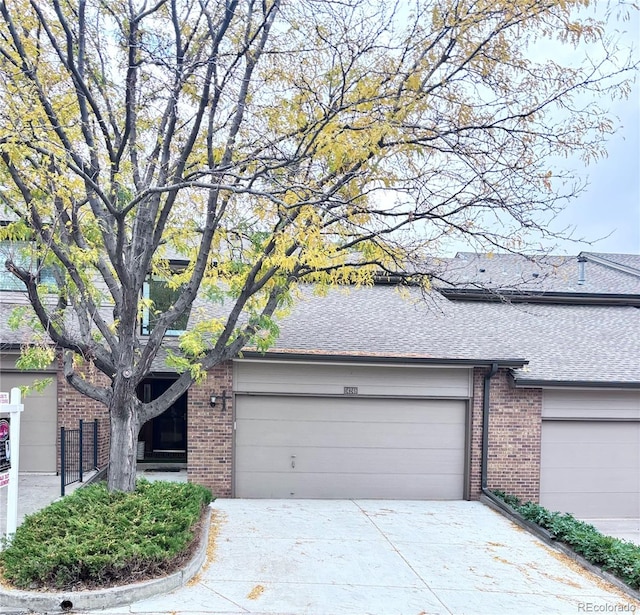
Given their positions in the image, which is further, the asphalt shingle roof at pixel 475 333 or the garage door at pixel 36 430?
the garage door at pixel 36 430

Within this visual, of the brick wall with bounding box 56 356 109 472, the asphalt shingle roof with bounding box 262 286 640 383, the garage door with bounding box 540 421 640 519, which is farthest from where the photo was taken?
the brick wall with bounding box 56 356 109 472

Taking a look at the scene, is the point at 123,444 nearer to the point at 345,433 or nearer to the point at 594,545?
the point at 345,433

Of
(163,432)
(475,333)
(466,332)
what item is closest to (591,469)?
(475,333)

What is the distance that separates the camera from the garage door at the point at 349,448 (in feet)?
32.7

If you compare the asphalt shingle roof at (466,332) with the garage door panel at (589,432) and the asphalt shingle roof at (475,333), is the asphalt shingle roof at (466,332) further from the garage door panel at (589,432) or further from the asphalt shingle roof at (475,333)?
the garage door panel at (589,432)

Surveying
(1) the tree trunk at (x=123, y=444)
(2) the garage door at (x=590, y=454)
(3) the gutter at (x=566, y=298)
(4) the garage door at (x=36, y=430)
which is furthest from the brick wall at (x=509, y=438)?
(4) the garage door at (x=36, y=430)

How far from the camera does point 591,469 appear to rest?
34.1 feet

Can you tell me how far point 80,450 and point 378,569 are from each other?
6.07 metres

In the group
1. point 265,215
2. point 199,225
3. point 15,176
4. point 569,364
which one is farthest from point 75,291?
point 569,364

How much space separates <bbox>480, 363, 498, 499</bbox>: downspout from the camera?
10117 mm

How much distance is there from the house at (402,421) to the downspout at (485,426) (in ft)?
0.07

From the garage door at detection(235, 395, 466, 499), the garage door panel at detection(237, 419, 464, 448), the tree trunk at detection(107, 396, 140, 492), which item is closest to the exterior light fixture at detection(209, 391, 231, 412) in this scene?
the garage door at detection(235, 395, 466, 499)

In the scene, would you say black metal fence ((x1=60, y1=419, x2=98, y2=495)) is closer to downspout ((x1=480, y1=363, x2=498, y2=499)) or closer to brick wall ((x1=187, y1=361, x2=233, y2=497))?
brick wall ((x1=187, y1=361, x2=233, y2=497))

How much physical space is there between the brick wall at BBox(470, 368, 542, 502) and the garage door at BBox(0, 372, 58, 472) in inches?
325
